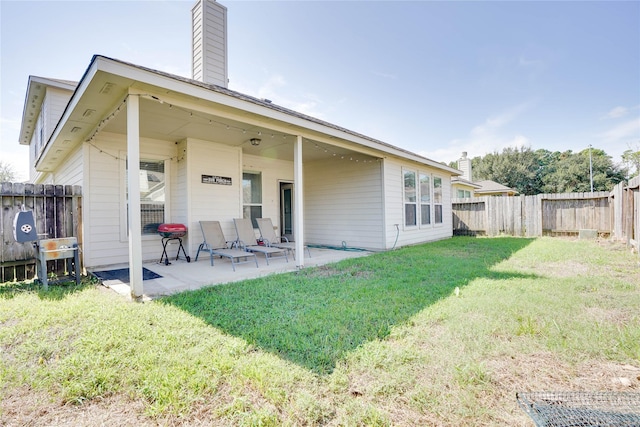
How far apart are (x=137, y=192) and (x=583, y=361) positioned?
471cm

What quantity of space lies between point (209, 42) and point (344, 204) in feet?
17.4

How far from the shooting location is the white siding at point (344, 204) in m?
7.96

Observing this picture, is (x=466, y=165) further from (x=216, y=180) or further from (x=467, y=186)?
(x=216, y=180)

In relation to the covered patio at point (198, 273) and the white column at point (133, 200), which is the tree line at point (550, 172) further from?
the white column at point (133, 200)

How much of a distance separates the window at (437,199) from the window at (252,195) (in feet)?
20.7

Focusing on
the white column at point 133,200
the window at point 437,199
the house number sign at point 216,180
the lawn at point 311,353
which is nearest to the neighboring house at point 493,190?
the window at point 437,199

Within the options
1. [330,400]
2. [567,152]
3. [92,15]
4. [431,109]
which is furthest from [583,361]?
[567,152]

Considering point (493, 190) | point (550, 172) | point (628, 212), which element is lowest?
point (628, 212)

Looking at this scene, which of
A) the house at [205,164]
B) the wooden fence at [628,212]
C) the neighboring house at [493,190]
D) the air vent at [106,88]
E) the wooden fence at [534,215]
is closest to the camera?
the air vent at [106,88]

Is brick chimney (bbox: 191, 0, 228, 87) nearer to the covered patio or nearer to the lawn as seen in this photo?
the covered patio

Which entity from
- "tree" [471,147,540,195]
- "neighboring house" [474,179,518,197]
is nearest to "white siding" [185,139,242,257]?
"neighboring house" [474,179,518,197]

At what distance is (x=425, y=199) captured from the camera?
388 inches

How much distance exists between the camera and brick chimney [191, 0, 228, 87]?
21.4 ft

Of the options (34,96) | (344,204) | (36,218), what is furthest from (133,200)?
(34,96)
